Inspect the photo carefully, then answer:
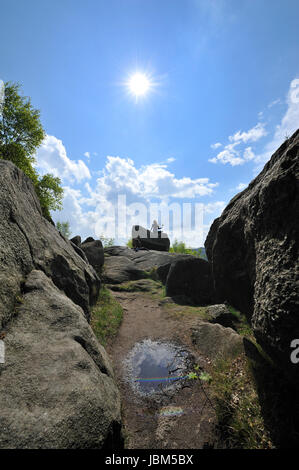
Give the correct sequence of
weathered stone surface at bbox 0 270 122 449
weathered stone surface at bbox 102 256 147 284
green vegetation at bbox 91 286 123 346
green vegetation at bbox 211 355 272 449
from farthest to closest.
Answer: weathered stone surface at bbox 102 256 147 284, green vegetation at bbox 91 286 123 346, green vegetation at bbox 211 355 272 449, weathered stone surface at bbox 0 270 122 449

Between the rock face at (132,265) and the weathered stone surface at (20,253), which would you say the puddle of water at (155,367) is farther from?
the rock face at (132,265)

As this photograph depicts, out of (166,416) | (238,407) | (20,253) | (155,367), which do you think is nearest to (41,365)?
(20,253)

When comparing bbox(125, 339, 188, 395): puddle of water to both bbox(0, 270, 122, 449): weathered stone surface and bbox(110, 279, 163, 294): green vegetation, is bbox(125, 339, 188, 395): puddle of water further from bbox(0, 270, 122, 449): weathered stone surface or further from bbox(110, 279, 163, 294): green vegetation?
bbox(110, 279, 163, 294): green vegetation

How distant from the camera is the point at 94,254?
2203cm

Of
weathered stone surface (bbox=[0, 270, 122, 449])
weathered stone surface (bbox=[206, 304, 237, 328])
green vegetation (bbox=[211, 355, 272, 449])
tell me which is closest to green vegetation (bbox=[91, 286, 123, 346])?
weathered stone surface (bbox=[0, 270, 122, 449])

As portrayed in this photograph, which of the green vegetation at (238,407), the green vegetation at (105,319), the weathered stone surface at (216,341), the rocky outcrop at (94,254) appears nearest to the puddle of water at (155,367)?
the weathered stone surface at (216,341)

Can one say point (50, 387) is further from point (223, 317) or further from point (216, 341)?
point (223, 317)

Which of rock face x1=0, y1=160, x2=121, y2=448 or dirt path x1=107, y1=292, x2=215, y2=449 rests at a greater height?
rock face x1=0, y1=160, x2=121, y2=448

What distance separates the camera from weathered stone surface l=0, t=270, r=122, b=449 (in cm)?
269

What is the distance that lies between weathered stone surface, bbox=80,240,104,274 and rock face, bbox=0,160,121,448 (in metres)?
15.4

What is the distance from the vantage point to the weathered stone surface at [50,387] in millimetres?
2691

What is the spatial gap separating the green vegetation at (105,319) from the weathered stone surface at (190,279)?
5323mm

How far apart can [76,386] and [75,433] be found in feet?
2.11

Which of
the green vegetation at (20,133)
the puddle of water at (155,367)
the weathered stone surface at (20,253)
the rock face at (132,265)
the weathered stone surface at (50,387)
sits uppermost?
the green vegetation at (20,133)
